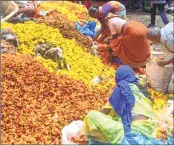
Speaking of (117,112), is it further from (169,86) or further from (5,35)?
(5,35)

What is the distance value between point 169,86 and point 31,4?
4.19m

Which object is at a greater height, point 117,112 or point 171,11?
point 117,112

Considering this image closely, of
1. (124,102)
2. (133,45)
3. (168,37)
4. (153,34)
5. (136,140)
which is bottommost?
(153,34)

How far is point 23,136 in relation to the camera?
3.73 metres

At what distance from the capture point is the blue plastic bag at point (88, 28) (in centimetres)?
700

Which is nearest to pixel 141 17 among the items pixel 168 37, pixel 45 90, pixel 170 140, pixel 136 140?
pixel 168 37

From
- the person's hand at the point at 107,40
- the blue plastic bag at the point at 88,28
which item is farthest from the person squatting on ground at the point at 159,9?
the blue plastic bag at the point at 88,28

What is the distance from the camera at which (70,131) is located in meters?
3.71

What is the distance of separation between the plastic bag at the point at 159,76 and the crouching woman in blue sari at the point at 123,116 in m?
0.90

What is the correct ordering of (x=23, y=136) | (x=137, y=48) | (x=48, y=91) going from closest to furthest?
(x=23, y=136), (x=48, y=91), (x=137, y=48)

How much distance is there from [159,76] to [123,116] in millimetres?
1355

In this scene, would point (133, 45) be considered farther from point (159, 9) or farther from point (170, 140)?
point (170, 140)

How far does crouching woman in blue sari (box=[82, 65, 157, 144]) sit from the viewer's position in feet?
11.2

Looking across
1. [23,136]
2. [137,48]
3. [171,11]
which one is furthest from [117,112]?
[171,11]
